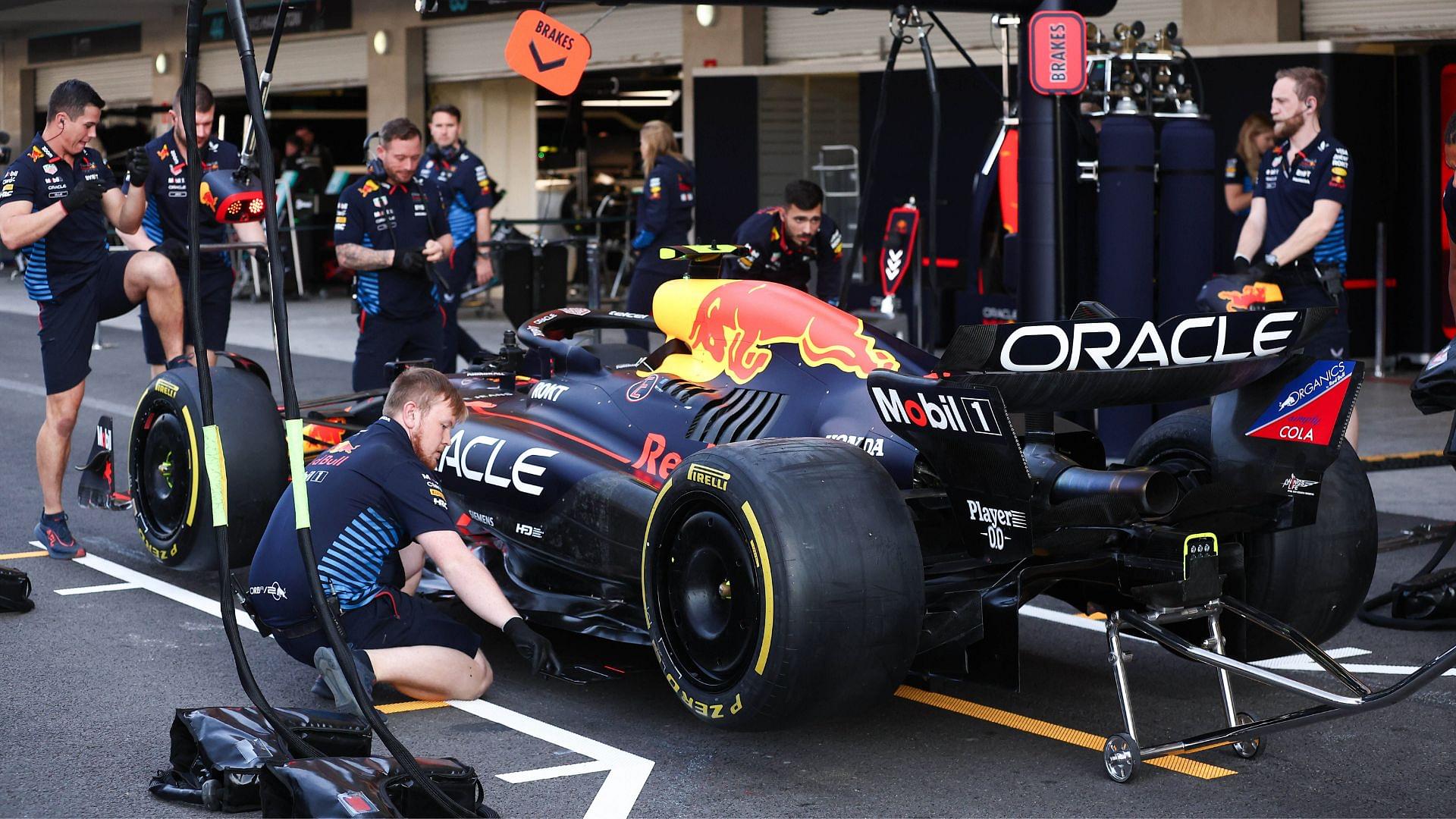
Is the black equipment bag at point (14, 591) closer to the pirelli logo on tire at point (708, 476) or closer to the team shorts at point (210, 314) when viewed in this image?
the team shorts at point (210, 314)

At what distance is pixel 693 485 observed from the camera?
15.1ft

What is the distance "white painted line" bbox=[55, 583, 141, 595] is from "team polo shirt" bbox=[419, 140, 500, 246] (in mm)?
5447

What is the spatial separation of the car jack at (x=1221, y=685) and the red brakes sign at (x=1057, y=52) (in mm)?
3860

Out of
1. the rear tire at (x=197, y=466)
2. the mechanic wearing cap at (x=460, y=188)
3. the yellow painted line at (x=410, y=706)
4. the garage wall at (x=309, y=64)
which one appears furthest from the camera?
the garage wall at (x=309, y=64)

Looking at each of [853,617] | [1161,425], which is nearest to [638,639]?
[853,617]

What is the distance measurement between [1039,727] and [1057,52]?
4.05 meters

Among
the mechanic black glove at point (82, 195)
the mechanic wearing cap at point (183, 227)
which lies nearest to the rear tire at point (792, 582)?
the mechanic black glove at point (82, 195)

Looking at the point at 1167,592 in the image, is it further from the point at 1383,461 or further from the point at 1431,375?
the point at 1383,461

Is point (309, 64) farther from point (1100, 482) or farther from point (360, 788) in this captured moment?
point (360, 788)

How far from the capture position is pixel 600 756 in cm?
477

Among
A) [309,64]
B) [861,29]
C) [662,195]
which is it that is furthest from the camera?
[309,64]

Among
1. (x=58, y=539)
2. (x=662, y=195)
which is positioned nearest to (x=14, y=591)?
(x=58, y=539)

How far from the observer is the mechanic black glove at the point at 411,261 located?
8.43 meters

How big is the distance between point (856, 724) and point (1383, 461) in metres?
5.38
